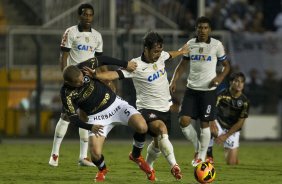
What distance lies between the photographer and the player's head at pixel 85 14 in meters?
15.1

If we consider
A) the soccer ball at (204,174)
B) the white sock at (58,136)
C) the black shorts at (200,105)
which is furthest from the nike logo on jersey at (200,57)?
the soccer ball at (204,174)

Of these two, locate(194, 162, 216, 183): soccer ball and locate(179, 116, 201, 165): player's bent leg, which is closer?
locate(194, 162, 216, 183): soccer ball

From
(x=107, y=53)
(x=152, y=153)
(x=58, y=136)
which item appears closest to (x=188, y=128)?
(x=58, y=136)

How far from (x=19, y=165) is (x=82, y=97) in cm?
349

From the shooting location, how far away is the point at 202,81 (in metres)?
15.7

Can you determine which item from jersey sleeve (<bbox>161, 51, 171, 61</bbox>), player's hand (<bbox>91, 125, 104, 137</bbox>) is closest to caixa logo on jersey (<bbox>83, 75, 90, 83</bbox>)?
player's hand (<bbox>91, 125, 104, 137</bbox>)

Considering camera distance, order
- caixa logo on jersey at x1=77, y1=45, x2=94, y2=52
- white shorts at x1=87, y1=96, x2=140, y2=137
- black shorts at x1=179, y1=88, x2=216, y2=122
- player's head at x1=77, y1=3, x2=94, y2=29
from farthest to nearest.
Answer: black shorts at x1=179, y1=88, x2=216, y2=122, caixa logo on jersey at x1=77, y1=45, x2=94, y2=52, player's head at x1=77, y1=3, x2=94, y2=29, white shorts at x1=87, y1=96, x2=140, y2=137

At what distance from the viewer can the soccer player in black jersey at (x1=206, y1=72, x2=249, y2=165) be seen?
16.8m

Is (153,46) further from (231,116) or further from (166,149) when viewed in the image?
(231,116)

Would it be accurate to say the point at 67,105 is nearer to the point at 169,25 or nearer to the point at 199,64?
the point at 199,64

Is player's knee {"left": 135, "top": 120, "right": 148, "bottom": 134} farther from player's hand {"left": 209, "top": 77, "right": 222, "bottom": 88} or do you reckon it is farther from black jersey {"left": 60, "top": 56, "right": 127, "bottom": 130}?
player's hand {"left": 209, "top": 77, "right": 222, "bottom": 88}

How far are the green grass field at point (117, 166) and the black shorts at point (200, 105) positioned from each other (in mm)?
879

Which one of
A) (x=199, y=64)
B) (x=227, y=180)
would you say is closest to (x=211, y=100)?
(x=199, y=64)

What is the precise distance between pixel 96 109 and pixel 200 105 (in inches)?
133
